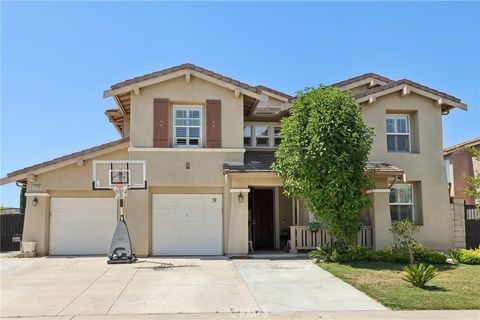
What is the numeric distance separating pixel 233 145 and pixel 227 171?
1.38 meters

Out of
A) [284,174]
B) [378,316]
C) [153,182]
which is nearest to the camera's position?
[378,316]

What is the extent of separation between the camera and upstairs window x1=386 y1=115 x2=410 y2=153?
19734 millimetres

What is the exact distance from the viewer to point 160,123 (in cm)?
1812

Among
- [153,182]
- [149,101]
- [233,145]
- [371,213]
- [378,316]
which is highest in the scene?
[149,101]

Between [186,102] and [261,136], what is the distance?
3909mm

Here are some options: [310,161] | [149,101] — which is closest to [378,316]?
[310,161]

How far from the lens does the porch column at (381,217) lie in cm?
1816

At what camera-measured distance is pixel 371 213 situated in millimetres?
18641

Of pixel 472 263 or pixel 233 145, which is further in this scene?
pixel 233 145

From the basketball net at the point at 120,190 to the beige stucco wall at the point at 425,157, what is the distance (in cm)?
970

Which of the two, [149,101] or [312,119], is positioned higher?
[149,101]

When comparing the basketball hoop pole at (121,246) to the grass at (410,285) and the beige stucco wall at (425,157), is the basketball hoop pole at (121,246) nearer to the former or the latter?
the grass at (410,285)

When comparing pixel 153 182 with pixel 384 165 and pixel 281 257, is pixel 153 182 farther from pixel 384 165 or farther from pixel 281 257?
pixel 384 165

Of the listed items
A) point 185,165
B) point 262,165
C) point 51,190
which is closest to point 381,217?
point 262,165
